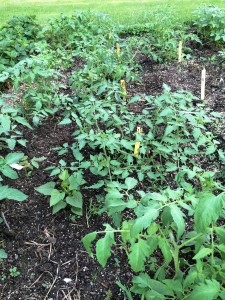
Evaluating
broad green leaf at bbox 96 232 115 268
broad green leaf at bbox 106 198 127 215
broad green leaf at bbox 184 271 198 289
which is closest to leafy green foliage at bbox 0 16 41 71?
broad green leaf at bbox 106 198 127 215

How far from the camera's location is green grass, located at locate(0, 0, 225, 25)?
227 inches

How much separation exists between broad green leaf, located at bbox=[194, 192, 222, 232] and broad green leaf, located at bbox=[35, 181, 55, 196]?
1.11 metres

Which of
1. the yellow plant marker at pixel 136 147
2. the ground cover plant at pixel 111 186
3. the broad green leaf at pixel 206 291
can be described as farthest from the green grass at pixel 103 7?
the broad green leaf at pixel 206 291

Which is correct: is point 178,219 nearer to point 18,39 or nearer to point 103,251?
point 103,251

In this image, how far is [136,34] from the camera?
4820mm

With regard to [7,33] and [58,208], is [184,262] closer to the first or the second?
[58,208]

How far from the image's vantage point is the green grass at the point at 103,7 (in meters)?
5.77

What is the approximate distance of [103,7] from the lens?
6305 mm

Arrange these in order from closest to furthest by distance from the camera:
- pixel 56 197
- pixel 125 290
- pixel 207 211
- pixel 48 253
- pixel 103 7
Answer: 1. pixel 207 211
2. pixel 125 290
3. pixel 48 253
4. pixel 56 197
5. pixel 103 7

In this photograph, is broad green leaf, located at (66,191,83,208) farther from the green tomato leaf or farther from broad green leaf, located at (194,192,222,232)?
broad green leaf, located at (194,192,222,232)

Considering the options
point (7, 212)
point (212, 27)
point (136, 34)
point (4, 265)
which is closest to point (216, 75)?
point (212, 27)

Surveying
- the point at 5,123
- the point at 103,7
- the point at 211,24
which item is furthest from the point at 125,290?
the point at 103,7

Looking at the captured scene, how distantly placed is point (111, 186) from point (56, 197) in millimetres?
480

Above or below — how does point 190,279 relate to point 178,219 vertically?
below
